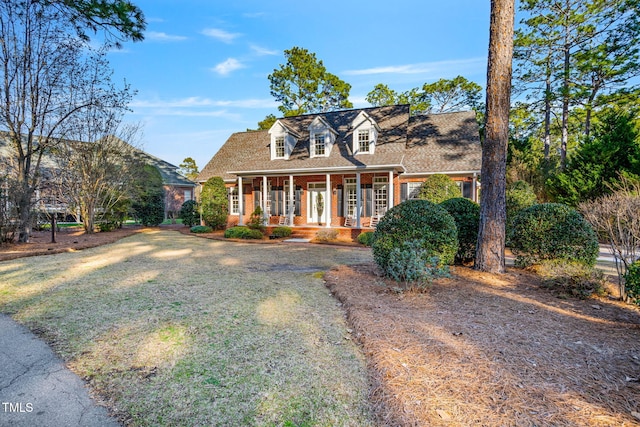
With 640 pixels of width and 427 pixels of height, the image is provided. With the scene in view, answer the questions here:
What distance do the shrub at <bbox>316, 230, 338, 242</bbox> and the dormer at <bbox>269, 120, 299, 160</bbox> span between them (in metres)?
5.58

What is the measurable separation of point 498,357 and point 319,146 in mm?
15266

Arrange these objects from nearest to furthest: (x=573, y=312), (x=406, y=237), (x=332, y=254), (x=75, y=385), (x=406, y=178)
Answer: (x=75, y=385) → (x=573, y=312) → (x=406, y=237) → (x=332, y=254) → (x=406, y=178)

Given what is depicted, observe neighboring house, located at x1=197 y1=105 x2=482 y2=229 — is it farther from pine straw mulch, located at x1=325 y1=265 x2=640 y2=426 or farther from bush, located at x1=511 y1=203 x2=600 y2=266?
pine straw mulch, located at x1=325 y1=265 x2=640 y2=426

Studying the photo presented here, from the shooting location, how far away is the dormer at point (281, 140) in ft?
59.0

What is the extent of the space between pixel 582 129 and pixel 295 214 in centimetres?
2834

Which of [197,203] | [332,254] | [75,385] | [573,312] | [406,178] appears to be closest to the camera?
[75,385]

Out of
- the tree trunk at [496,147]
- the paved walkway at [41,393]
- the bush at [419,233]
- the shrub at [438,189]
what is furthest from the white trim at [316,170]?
the paved walkway at [41,393]

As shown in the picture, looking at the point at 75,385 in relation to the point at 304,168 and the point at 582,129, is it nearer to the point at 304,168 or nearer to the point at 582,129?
the point at 304,168

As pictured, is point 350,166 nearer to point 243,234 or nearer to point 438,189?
point 438,189

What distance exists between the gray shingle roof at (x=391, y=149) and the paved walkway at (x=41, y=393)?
41.7 ft

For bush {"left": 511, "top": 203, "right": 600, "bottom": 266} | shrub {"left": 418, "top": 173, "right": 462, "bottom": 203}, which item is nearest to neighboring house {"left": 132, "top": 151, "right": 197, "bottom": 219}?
shrub {"left": 418, "top": 173, "right": 462, "bottom": 203}

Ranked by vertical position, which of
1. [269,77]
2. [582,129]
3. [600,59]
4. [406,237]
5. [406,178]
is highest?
[269,77]

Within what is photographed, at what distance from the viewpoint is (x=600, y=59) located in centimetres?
1900

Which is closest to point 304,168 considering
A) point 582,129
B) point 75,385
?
point 75,385
